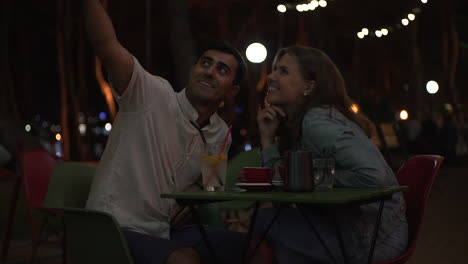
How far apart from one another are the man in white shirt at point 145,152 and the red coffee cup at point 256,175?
36 cm

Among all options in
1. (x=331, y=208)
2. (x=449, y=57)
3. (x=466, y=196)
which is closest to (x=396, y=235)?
(x=331, y=208)

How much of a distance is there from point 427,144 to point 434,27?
47.5ft

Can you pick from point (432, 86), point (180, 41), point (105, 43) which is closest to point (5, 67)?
point (180, 41)

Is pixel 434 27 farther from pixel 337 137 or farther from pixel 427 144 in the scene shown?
pixel 337 137

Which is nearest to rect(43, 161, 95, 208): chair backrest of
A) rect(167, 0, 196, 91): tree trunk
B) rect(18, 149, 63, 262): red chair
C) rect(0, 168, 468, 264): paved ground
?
rect(18, 149, 63, 262): red chair

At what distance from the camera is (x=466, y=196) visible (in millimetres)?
11102

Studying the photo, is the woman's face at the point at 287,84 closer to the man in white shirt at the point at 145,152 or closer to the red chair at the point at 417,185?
the man in white shirt at the point at 145,152

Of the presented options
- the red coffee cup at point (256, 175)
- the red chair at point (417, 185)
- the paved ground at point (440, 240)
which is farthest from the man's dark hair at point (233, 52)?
the paved ground at point (440, 240)

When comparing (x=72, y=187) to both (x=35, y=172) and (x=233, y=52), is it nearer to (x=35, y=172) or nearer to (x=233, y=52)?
(x=233, y=52)

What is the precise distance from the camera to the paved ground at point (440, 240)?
5922 mm

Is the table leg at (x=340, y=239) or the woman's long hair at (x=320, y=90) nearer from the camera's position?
the table leg at (x=340, y=239)

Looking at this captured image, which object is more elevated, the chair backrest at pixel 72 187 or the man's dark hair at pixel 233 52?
the man's dark hair at pixel 233 52

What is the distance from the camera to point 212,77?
127 inches

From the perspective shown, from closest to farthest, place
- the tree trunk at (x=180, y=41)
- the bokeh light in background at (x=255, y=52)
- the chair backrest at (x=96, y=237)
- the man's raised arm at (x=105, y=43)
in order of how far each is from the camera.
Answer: the chair backrest at (x=96, y=237), the man's raised arm at (x=105, y=43), the tree trunk at (x=180, y=41), the bokeh light in background at (x=255, y=52)
